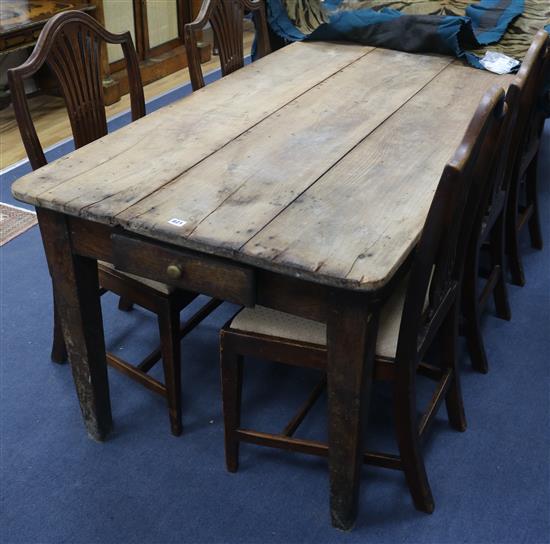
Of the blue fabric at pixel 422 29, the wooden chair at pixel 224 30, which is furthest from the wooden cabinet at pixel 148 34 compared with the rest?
the wooden chair at pixel 224 30

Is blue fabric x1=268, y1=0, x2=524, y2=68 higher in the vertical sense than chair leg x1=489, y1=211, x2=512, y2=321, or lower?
higher

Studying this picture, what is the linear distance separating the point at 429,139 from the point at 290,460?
2.75 ft

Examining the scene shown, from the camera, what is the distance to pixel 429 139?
175 centimetres

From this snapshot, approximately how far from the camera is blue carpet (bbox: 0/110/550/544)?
159cm

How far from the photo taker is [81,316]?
63.2 inches

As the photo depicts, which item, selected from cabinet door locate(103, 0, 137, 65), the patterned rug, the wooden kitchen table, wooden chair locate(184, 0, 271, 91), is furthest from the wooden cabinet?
the wooden kitchen table

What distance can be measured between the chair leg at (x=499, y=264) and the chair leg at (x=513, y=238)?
13 centimetres

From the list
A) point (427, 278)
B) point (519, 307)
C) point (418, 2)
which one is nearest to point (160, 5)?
point (418, 2)

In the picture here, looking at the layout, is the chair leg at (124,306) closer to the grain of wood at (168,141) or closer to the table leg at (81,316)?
the table leg at (81,316)

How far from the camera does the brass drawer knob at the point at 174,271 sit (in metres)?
1.35

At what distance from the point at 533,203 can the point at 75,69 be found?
166 cm

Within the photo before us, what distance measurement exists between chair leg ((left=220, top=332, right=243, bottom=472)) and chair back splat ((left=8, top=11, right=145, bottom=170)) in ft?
2.07

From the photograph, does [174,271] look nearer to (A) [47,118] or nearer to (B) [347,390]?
(B) [347,390]

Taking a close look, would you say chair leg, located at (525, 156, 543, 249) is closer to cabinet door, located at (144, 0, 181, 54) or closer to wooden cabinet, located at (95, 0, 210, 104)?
wooden cabinet, located at (95, 0, 210, 104)
